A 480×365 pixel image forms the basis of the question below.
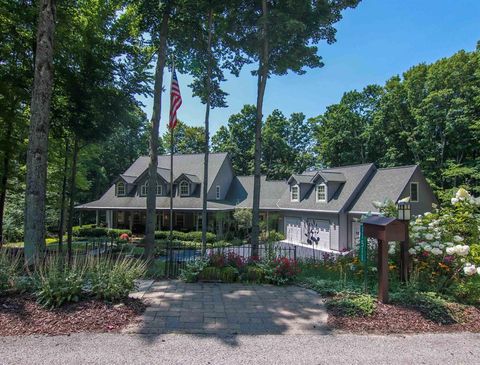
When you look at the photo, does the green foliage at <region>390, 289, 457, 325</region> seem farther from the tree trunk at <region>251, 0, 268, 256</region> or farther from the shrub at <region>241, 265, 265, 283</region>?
the tree trunk at <region>251, 0, 268, 256</region>

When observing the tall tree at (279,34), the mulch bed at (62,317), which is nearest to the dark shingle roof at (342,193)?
the tall tree at (279,34)

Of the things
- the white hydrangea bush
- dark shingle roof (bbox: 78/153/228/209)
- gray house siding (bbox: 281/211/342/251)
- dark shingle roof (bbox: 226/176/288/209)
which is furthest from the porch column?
the white hydrangea bush

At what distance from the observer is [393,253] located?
6.99 meters

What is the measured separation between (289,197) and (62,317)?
2230 cm

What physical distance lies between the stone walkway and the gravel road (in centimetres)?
30

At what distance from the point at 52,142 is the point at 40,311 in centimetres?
1298

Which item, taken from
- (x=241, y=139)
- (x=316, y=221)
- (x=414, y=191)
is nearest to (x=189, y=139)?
(x=241, y=139)

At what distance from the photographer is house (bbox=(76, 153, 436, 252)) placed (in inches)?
766

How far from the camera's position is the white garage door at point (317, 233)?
21109mm

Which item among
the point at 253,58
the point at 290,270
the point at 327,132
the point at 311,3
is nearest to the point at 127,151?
the point at 327,132

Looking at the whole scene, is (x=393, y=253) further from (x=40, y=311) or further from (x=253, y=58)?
(x=253, y=58)

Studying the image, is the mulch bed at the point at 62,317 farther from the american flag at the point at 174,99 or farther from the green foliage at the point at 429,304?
the american flag at the point at 174,99

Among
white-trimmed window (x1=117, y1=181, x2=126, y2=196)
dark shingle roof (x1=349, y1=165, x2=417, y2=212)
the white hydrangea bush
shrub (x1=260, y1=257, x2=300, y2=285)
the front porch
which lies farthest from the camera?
white-trimmed window (x1=117, y1=181, x2=126, y2=196)

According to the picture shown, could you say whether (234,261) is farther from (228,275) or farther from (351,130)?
(351,130)
